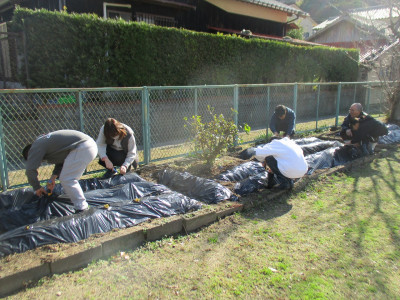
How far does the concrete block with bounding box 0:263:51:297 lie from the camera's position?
2.47 m

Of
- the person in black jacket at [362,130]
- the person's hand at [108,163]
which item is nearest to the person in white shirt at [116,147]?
the person's hand at [108,163]

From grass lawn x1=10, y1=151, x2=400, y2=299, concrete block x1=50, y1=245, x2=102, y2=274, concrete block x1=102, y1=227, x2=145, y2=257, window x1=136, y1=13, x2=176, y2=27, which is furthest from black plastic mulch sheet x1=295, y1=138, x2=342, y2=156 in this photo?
window x1=136, y1=13, x2=176, y2=27

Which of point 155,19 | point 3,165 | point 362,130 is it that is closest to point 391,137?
point 362,130

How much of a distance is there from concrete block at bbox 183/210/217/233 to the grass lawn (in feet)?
0.30

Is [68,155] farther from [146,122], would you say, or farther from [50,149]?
[146,122]

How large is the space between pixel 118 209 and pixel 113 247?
1.77 ft

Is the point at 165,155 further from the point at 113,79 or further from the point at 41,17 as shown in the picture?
the point at 41,17

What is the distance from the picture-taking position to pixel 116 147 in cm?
491

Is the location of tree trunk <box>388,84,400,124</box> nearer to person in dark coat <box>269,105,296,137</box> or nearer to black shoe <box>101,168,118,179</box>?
person in dark coat <box>269,105,296,137</box>

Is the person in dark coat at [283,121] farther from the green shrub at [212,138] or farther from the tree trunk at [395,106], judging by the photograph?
the tree trunk at [395,106]

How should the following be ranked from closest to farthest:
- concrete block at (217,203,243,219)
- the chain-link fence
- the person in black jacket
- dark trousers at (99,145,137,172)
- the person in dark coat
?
concrete block at (217,203,243,219) → dark trousers at (99,145,137,172) → the chain-link fence → the person in black jacket → the person in dark coat

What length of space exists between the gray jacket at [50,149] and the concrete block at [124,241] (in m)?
1.05

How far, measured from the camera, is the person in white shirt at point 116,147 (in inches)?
175

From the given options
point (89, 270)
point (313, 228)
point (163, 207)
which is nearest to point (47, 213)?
point (89, 270)
